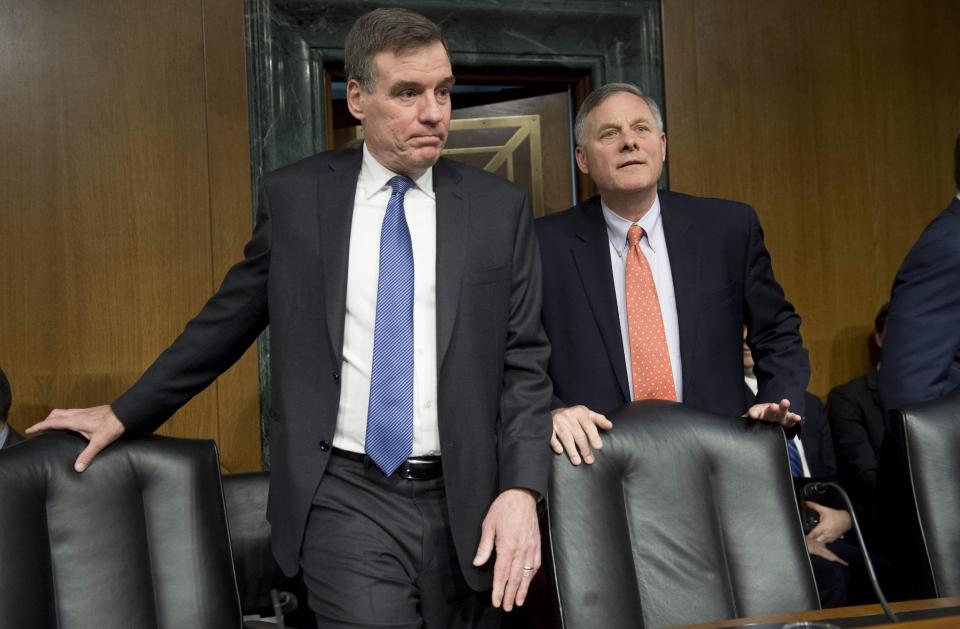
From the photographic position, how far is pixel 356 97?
200cm

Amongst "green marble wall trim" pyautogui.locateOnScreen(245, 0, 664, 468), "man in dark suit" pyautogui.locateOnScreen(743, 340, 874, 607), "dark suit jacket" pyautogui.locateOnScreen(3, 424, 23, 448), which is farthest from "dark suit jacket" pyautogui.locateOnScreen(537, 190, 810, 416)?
"dark suit jacket" pyautogui.locateOnScreen(3, 424, 23, 448)

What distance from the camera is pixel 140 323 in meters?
3.46

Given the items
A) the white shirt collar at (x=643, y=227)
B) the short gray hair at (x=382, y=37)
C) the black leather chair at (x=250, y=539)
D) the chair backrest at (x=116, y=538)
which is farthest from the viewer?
the white shirt collar at (x=643, y=227)

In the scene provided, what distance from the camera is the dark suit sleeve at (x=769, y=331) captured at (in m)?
2.41

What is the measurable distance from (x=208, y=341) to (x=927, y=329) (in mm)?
1527

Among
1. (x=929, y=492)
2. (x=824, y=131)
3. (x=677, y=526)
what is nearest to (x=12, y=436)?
(x=677, y=526)

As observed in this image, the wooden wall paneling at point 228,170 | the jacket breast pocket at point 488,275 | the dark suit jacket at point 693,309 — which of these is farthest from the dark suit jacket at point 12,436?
the jacket breast pocket at point 488,275

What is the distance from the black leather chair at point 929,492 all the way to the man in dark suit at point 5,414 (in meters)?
2.35

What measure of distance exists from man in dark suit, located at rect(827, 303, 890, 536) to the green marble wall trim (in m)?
1.23

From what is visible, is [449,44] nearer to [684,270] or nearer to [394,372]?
[684,270]

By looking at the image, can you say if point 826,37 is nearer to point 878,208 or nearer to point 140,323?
point 878,208

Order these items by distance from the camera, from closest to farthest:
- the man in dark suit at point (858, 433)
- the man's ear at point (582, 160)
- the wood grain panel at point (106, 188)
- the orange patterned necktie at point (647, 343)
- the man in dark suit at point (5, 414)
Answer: the orange patterned necktie at point (647, 343) → the man's ear at point (582, 160) → the man in dark suit at point (5, 414) → the wood grain panel at point (106, 188) → the man in dark suit at point (858, 433)

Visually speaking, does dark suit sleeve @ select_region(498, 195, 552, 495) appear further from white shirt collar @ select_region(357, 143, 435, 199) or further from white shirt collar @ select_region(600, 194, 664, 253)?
white shirt collar @ select_region(600, 194, 664, 253)

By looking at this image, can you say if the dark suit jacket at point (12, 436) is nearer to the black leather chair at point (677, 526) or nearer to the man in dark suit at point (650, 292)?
the man in dark suit at point (650, 292)
